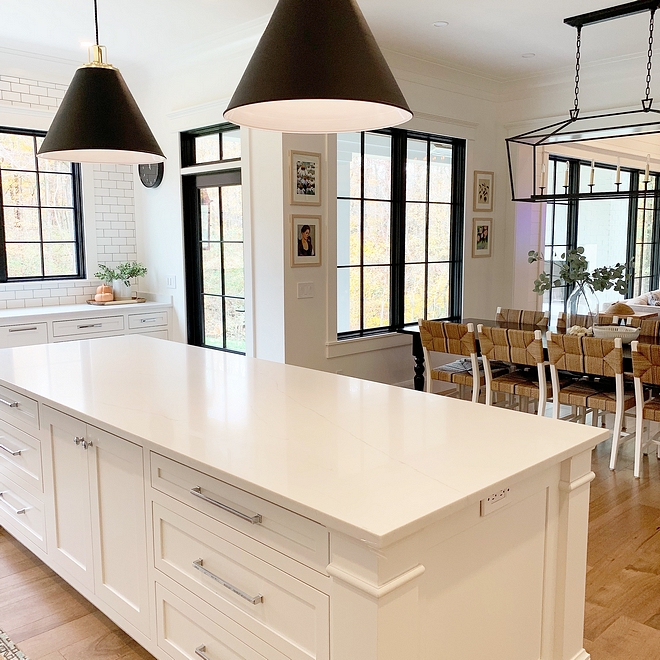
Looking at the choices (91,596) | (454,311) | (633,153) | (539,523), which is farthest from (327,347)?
(633,153)

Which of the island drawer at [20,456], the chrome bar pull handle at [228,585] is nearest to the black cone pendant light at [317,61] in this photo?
the chrome bar pull handle at [228,585]

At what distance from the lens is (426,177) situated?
616 centimetres

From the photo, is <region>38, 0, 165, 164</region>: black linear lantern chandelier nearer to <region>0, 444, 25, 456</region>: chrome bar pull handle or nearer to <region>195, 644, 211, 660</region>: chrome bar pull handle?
<region>0, 444, 25, 456</region>: chrome bar pull handle

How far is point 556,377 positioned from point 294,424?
270 cm

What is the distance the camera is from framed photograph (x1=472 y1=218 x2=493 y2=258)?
6516 millimetres

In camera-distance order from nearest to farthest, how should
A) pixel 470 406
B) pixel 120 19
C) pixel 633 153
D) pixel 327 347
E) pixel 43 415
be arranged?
pixel 470 406 < pixel 43 415 < pixel 120 19 < pixel 327 347 < pixel 633 153

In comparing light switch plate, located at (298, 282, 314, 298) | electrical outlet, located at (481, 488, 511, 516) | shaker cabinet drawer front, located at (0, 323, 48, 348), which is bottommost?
shaker cabinet drawer front, located at (0, 323, 48, 348)

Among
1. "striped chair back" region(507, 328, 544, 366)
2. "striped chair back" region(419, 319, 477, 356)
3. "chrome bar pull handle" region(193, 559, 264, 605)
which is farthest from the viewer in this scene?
"striped chair back" region(419, 319, 477, 356)

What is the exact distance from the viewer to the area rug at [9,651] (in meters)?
2.32

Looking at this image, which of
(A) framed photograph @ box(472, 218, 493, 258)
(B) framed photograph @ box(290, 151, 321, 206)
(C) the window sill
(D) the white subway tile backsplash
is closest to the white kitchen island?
(B) framed photograph @ box(290, 151, 321, 206)

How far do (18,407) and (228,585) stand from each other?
154 centimetres

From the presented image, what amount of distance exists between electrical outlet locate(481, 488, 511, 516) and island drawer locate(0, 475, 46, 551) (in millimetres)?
1935

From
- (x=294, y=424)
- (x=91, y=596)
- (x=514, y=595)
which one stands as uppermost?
(x=294, y=424)

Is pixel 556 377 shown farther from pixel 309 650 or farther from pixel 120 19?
pixel 120 19
